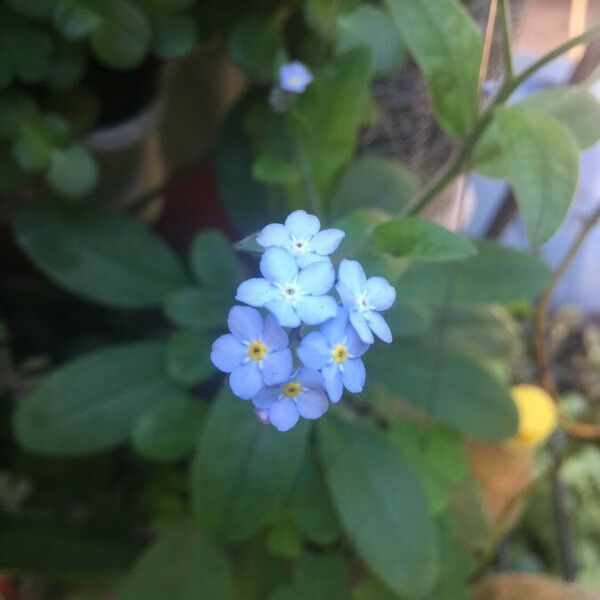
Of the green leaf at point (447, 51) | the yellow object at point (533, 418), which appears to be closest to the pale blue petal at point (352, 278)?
the green leaf at point (447, 51)

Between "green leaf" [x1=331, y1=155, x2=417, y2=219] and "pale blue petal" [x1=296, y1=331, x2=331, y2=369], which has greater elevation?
"pale blue petal" [x1=296, y1=331, x2=331, y2=369]

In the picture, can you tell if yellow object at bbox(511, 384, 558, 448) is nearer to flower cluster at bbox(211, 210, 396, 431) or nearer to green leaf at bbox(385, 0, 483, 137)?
green leaf at bbox(385, 0, 483, 137)

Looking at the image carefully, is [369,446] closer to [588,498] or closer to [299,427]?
[299,427]

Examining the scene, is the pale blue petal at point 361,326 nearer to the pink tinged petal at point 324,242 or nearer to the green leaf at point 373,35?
the pink tinged petal at point 324,242

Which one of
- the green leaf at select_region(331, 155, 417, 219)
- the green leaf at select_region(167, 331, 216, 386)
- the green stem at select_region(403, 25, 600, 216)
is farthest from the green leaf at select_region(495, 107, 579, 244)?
the green leaf at select_region(167, 331, 216, 386)

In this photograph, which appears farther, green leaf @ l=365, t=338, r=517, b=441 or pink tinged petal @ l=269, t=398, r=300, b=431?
green leaf @ l=365, t=338, r=517, b=441

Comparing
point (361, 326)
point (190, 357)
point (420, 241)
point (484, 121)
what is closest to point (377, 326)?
point (361, 326)

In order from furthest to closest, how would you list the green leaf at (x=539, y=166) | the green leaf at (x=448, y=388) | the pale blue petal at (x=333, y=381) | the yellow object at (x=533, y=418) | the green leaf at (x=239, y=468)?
the yellow object at (x=533, y=418), the green leaf at (x=448, y=388), the green leaf at (x=239, y=468), the green leaf at (x=539, y=166), the pale blue petal at (x=333, y=381)

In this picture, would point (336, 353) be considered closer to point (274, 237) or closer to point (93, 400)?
point (274, 237)
